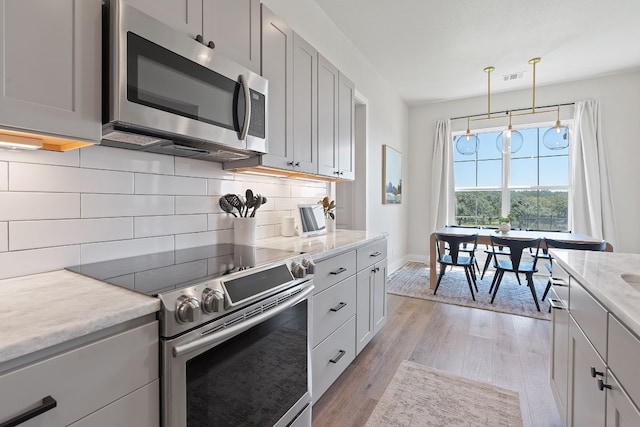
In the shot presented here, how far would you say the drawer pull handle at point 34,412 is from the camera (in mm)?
587

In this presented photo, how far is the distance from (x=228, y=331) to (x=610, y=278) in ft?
4.73

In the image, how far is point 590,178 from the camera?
4.43 metres

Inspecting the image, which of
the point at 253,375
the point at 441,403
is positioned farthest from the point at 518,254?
the point at 253,375

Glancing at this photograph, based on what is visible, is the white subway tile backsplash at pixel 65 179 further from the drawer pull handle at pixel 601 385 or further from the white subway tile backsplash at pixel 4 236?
the drawer pull handle at pixel 601 385

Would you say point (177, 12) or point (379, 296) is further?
point (379, 296)

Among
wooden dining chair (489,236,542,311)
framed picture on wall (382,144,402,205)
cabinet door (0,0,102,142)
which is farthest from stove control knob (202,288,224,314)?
framed picture on wall (382,144,402,205)

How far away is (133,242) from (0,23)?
2.94ft

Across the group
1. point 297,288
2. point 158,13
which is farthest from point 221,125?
point 297,288

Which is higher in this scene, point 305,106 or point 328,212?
point 305,106

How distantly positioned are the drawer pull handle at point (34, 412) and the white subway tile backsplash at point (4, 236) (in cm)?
72

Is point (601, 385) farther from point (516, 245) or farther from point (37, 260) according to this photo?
point (516, 245)

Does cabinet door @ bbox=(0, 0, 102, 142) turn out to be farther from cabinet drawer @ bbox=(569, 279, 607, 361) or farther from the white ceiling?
the white ceiling

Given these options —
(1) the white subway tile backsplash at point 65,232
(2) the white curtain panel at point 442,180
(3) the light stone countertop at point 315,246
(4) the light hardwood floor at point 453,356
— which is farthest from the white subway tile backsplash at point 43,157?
(2) the white curtain panel at point 442,180

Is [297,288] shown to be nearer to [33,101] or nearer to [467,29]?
[33,101]
